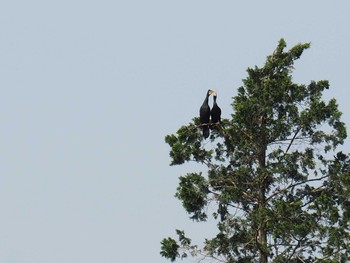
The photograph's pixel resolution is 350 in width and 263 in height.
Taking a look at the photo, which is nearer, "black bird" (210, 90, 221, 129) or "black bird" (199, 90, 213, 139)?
"black bird" (199, 90, 213, 139)

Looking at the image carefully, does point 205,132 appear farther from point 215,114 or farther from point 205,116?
point 215,114

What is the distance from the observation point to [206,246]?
43.8 meters

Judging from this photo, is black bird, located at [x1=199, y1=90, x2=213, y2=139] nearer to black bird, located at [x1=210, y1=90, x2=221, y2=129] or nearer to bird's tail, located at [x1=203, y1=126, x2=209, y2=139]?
bird's tail, located at [x1=203, y1=126, x2=209, y2=139]

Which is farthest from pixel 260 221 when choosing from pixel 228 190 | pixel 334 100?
pixel 334 100

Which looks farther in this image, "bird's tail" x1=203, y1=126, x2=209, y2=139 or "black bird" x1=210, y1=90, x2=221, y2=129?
"black bird" x1=210, y1=90, x2=221, y2=129

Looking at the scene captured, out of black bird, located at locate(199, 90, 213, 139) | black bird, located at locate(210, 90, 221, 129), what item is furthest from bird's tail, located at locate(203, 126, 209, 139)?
black bird, located at locate(210, 90, 221, 129)

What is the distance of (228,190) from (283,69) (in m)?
4.31

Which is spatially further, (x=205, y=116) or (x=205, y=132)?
(x=205, y=116)

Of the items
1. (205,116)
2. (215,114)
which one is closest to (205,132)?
(205,116)

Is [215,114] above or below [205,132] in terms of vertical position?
above

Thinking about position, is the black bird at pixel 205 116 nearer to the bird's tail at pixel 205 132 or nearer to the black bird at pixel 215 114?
the bird's tail at pixel 205 132

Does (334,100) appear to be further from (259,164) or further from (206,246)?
(206,246)

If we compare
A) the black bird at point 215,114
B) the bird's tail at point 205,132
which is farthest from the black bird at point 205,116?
the black bird at point 215,114

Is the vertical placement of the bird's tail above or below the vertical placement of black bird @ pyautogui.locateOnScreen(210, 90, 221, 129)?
below
